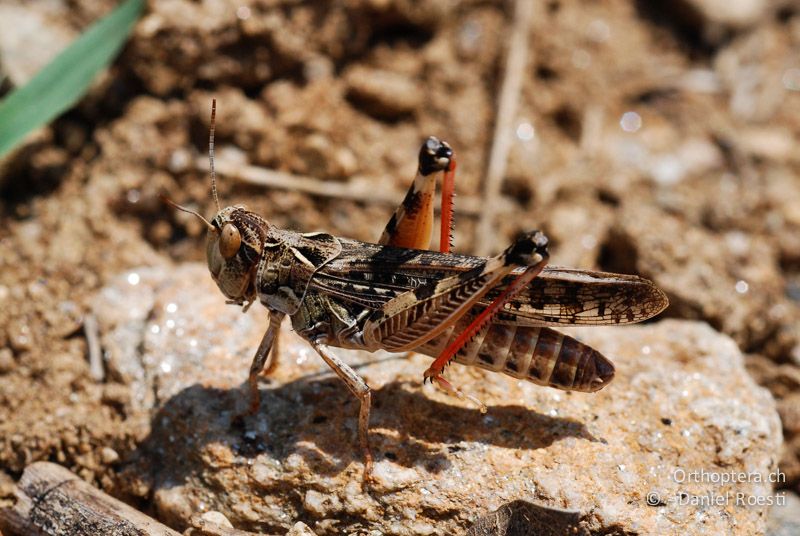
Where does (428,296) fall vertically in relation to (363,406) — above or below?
above

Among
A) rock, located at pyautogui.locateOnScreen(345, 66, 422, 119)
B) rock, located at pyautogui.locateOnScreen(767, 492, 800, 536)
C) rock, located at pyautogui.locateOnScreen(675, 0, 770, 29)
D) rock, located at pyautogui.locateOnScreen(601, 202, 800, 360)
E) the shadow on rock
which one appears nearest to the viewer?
the shadow on rock

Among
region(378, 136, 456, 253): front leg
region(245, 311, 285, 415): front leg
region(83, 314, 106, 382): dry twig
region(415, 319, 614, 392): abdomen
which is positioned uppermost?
region(378, 136, 456, 253): front leg

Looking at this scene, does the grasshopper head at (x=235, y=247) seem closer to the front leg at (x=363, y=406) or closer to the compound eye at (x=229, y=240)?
the compound eye at (x=229, y=240)

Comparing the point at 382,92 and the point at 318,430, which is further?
the point at 382,92

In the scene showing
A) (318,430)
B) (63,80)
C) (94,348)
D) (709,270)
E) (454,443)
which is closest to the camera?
(454,443)

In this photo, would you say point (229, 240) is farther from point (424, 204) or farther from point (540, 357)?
point (540, 357)

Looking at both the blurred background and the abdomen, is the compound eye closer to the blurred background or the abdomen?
the abdomen

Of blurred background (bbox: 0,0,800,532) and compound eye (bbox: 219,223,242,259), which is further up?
blurred background (bbox: 0,0,800,532)

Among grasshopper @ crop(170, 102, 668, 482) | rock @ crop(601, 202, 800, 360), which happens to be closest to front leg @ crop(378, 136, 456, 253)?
grasshopper @ crop(170, 102, 668, 482)

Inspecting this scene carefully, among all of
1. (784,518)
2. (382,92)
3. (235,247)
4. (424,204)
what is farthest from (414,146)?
(784,518)
